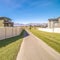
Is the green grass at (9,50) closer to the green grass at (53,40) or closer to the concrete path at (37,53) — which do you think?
the concrete path at (37,53)

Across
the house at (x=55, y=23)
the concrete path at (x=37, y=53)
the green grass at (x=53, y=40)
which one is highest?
the house at (x=55, y=23)

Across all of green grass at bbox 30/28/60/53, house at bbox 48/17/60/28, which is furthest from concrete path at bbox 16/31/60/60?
house at bbox 48/17/60/28

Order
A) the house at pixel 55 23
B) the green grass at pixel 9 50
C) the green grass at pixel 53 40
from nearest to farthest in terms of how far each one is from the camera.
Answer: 1. the green grass at pixel 9 50
2. the green grass at pixel 53 40
3. the house at pixel 55 23

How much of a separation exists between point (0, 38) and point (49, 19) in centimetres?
6678

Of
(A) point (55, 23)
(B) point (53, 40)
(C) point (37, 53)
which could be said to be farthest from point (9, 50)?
(A) point (55, 23)

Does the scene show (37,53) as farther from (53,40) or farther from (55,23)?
(55,23)

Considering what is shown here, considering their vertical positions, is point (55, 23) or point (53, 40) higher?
point (55, 23)

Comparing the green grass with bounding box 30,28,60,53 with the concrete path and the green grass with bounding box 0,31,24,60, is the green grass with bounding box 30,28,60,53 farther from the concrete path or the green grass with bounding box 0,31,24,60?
the green grass with bounding box 0,31,24,60

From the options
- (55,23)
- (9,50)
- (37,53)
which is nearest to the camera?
(37,53)

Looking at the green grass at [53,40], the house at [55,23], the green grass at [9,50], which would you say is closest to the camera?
the green grass at [9,50]

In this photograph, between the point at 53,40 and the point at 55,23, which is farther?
the point at 55,23

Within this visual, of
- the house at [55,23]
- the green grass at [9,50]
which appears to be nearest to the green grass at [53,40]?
the green grass at [9,50]

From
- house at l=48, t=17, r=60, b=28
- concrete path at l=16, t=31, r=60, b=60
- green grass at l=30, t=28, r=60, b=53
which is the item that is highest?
house at l=48, t=17, r=60, b=28

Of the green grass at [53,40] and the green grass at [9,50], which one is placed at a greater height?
the green grass at [9,50]
